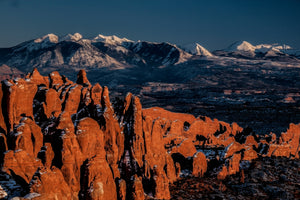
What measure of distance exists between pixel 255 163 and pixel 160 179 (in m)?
25.3

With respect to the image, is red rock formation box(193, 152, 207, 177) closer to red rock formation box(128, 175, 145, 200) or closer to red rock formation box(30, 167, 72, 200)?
red rock formation box(128, 175, 145, 200)

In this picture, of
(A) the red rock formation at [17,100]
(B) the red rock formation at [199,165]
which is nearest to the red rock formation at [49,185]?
(A) the red rock formation at [17,100]

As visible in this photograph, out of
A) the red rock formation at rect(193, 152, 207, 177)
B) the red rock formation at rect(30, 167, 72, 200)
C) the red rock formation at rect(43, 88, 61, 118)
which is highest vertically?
the red rock formation at rect(43, 88, 61, 118)

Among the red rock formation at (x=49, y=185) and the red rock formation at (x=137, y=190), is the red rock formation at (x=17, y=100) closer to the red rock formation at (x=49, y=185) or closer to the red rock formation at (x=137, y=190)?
the red rock formation at (x=49, y=185)

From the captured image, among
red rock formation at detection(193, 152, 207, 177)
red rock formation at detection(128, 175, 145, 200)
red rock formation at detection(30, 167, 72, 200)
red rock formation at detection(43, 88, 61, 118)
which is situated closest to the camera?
red rock formation at detection(30, 167, 72, 200)

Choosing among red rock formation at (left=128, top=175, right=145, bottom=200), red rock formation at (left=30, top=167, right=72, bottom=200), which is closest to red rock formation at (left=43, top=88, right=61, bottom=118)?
red rock formation at (left=30, top=167, right=72, bottom=200)

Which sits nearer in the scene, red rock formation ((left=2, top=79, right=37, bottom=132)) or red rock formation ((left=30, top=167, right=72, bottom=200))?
red rock formation ((left=30, top=167, right=72, bottom=200))

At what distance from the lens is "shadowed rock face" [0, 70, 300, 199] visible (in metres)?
29.6

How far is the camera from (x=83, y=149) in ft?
109

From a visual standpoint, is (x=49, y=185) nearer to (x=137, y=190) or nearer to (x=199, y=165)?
(x=137, y=190)

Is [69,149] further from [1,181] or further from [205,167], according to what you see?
[205,167]

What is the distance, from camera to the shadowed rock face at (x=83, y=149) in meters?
29.6

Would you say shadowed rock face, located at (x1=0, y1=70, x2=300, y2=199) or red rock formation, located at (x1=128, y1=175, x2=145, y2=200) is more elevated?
shadowed rock face, located at (x1=0, y1=70, x2=300, y2=199)

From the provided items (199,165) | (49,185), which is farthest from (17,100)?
(199,165)
